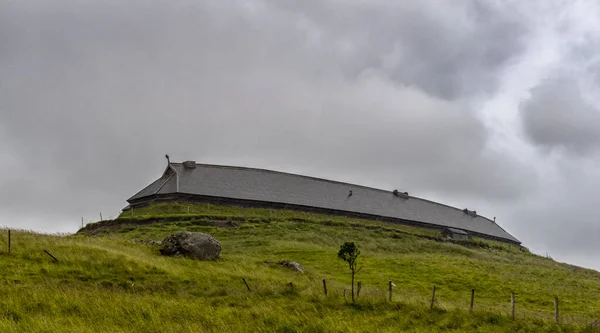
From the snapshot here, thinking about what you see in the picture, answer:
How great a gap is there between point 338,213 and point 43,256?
52.6m

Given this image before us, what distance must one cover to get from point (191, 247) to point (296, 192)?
143ft

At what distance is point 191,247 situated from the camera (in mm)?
36469

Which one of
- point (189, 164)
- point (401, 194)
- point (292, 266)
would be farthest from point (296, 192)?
point (292, 266)

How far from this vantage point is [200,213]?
210ft

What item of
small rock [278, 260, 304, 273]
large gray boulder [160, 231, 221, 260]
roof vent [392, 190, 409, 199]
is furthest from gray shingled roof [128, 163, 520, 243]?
small rock [278, 260, 304, 273]

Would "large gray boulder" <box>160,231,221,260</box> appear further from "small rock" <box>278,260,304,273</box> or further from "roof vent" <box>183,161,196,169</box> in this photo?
"roof vent" <box>183,161,196,169</box>

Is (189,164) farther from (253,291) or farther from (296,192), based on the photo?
(253,291)

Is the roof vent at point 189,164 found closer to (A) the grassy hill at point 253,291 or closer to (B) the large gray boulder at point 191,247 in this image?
(A) the grassy hill at point 253,291

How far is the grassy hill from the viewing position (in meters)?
18.0

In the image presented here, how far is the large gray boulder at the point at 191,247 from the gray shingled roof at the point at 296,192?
105ft

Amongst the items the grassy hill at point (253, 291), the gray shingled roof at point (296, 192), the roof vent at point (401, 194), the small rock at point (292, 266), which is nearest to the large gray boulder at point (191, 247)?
the grassy hill at point (253, 291)

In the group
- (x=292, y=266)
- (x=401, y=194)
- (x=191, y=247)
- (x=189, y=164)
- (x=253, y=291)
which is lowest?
(x=253, y=291)

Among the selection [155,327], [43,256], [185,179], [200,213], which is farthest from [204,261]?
[185,179]

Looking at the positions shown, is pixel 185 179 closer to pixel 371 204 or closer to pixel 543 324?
pixel 371 204
